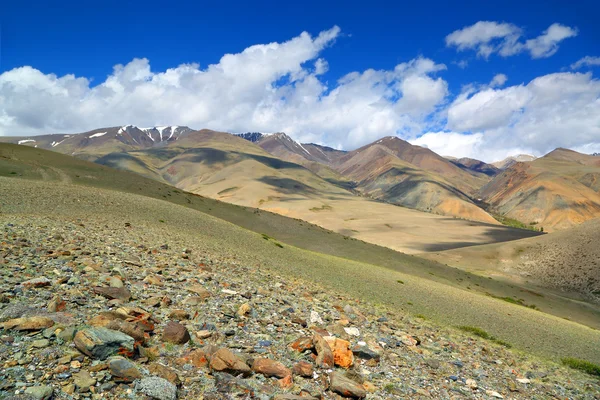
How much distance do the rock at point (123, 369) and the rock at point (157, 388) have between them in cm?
18

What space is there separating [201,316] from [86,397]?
187 inches

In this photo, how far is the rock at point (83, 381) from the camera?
6.10 meters

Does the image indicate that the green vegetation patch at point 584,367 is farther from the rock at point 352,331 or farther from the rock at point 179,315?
the rock at point 179,315

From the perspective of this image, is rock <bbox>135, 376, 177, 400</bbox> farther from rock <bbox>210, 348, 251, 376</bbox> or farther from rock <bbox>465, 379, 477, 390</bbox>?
rock <bbox>465, 379, 477, 390</bbox>

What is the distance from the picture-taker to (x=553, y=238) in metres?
91.2

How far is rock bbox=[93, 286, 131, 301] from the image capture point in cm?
1042

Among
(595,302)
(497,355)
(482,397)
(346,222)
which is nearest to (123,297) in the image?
(482,397)

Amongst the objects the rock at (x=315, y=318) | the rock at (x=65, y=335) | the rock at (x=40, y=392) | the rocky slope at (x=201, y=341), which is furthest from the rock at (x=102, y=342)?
the rock at (x=315, y=318)

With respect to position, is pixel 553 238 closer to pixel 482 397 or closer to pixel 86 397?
pixel 482 397

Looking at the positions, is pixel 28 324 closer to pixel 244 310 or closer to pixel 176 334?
pixel 176 334

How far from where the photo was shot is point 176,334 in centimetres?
878

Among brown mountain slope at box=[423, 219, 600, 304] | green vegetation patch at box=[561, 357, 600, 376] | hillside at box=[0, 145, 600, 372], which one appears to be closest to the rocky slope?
hillside at box=[0, 145, 600, 372]

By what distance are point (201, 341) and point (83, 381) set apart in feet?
10.5

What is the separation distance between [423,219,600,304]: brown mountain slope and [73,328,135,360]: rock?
81.3m
